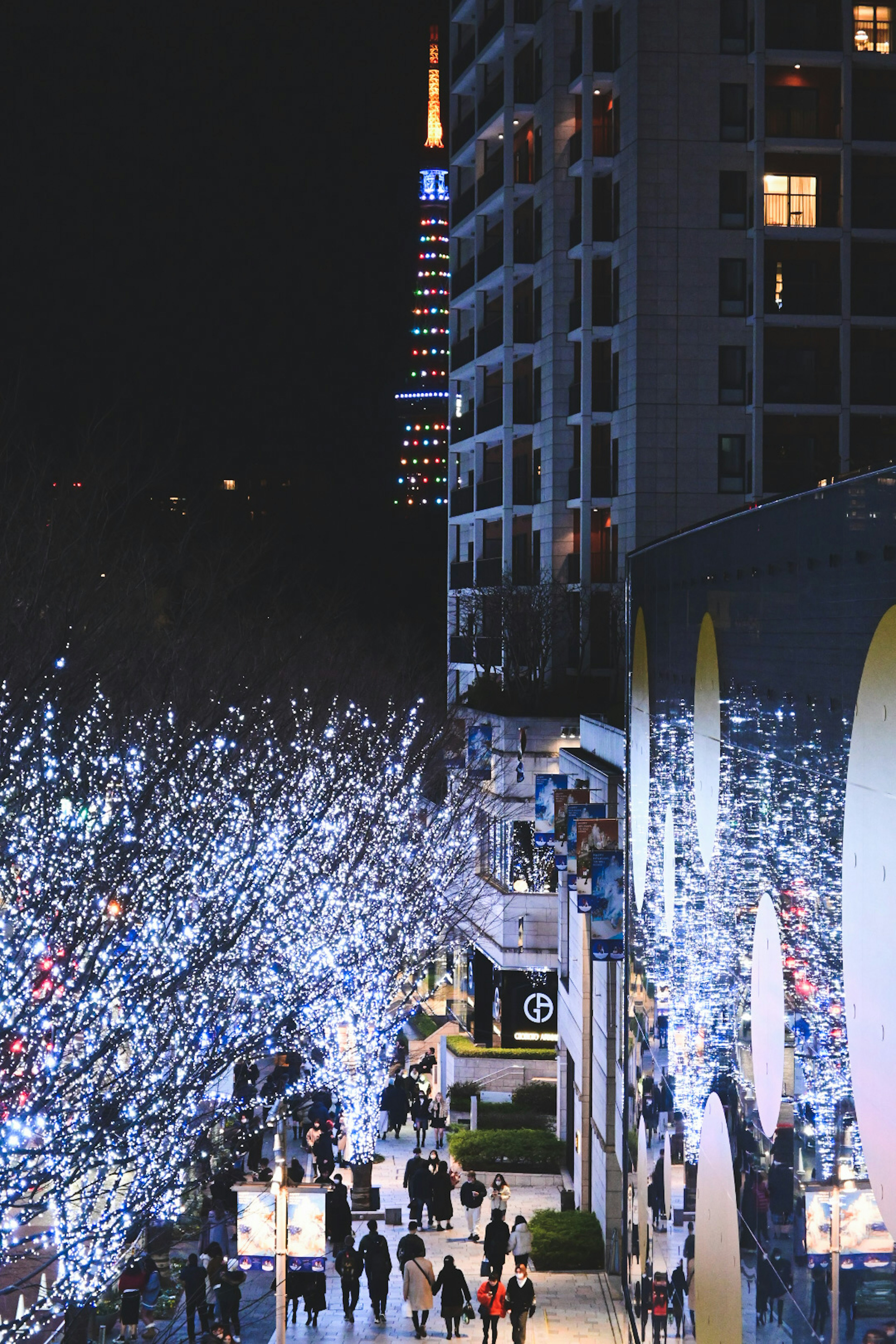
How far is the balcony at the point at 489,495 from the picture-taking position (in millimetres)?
49375

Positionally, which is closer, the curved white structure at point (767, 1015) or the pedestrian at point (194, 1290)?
the curved white structure at point (767, 1015)

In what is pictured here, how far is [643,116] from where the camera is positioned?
40531 millimetres

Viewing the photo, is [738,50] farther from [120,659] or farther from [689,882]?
[689,882]

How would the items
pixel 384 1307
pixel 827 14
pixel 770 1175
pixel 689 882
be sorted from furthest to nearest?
pixel 827 14, pixel 384 1307, pixel 689 882, pixel 770 1175

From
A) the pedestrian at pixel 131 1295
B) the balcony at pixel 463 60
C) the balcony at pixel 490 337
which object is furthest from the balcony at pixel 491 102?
the pedestrian at pixel 131 1295

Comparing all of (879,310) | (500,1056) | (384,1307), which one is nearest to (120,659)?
(384,1307)

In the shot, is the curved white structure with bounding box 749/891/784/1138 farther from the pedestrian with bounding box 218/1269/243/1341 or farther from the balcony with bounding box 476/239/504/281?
the balcony with bounding box 476/239/504/281

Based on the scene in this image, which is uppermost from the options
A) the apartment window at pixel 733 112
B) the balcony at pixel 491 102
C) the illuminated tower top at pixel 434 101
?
the illuminated tower top at pixel 434 101

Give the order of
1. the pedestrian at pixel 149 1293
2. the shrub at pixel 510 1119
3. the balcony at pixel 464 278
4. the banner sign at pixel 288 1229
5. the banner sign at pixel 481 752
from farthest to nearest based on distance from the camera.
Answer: the balcony at pixel 464 278
the banner sign at pixel 481 752
the shrub at pixel 510 1119
the pedestrian at pixel 149 1293
the banner sign at pixel 288 1229

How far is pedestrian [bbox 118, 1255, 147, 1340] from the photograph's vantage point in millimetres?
15977

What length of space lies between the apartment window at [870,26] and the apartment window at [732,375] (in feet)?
28.5

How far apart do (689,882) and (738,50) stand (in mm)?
36147

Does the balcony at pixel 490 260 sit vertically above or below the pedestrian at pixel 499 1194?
above

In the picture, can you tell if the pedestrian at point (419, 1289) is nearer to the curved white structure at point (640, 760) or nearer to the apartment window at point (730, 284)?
the curved white structure at point (640, 760)
